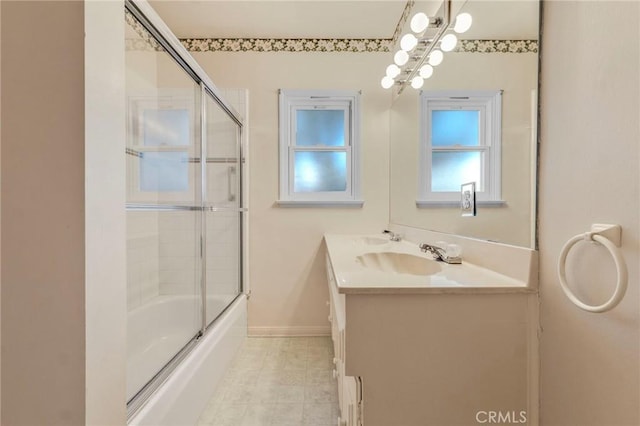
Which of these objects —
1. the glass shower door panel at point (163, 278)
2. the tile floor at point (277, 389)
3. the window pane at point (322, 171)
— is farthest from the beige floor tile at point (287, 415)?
the window pane at point (322, 171)

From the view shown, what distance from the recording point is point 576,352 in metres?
0.73

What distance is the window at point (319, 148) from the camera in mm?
2236

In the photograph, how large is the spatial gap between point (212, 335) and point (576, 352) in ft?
5.19

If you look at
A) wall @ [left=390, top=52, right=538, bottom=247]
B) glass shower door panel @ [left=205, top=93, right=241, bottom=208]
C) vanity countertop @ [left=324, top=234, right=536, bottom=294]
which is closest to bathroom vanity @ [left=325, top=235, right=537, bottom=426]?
vanity countertop @ [left=324, top=234, right=536, bottom=294]

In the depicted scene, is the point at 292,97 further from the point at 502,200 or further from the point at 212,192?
the point at 502,200

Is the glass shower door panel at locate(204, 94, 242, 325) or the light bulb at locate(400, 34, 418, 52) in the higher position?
the light bulb at locate(400, 34, 418, 52)

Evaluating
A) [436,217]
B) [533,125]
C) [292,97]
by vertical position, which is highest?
[292,97]

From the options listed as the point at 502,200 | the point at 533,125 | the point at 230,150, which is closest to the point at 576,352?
the point at 502,200

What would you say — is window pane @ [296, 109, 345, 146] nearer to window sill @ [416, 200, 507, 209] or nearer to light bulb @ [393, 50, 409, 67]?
light bulb @ [393, 50, 409, 67]

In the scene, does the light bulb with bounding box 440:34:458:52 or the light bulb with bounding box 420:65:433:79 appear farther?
the light bulb with bounding box 420:65:433:79

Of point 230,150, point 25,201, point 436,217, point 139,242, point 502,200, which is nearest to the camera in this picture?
point 25,201

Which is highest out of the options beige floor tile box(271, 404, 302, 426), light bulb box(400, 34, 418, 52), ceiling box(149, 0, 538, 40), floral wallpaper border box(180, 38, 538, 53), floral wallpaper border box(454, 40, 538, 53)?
ceiling box(149, 0, 538, 40)

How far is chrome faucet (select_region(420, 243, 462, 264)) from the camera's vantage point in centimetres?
117

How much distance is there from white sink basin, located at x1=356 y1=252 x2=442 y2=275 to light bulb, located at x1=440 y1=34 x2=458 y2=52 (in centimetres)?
105
